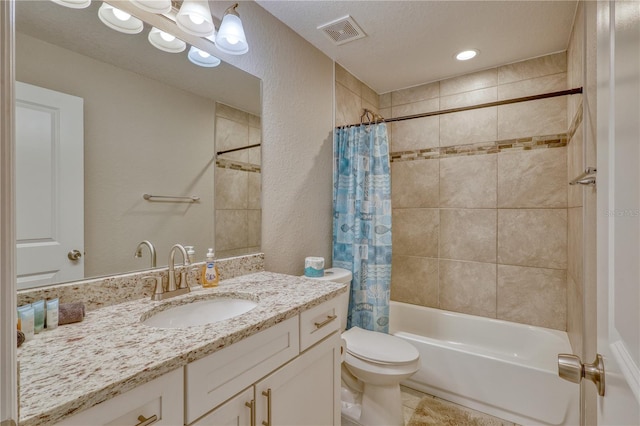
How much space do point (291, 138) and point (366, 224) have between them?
0.80 meters

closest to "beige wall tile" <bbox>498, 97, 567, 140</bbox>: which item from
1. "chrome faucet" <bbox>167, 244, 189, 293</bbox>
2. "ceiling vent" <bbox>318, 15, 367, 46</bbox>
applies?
"ceiling vent" <bbox>318, 15, 367, 46</bbox>

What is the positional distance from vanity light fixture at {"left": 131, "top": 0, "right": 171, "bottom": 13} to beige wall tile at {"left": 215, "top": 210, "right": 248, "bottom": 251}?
0.86m

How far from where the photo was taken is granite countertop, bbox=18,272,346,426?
0.54 meters

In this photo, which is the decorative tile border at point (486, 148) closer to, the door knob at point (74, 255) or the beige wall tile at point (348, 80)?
the beige wall tile at point (348, 80)

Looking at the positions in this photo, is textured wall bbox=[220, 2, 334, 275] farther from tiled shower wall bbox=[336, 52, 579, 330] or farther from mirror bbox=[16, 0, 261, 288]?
tiled shower wall bbox=[336, 52, 579, 330]

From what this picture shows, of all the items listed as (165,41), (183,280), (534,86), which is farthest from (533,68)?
(183,280)

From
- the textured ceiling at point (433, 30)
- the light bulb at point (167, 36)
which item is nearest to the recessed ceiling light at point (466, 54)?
the textured ceiling at point (433, 30)

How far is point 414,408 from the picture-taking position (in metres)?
1.88

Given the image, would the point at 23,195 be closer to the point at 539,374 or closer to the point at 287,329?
the point at 287,329

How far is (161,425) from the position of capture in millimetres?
668

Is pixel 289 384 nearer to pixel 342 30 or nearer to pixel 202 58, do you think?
pixel 202 58

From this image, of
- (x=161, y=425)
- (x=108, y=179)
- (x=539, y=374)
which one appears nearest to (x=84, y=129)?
(x=108, y=179)

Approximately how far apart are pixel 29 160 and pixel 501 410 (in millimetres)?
2525

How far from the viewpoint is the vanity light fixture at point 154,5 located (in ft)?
3.73
